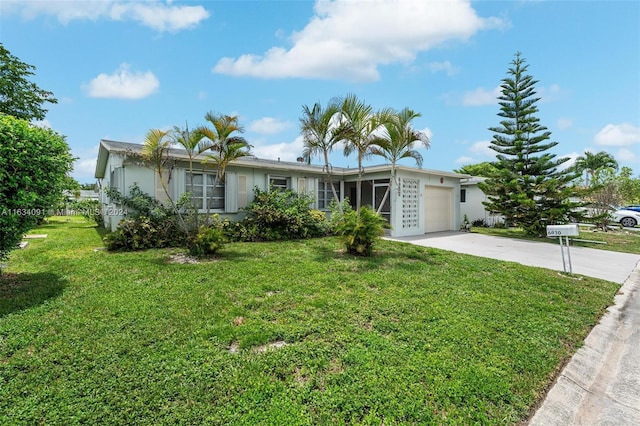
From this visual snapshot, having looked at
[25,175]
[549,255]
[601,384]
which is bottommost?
[601,384]

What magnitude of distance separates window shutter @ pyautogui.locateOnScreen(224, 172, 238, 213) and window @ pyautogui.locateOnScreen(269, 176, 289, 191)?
150cm

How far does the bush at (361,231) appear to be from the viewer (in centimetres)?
807

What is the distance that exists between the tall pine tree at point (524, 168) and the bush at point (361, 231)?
9714mm

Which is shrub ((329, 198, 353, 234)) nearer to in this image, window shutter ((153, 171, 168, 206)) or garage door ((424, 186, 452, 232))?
garage door ((424, 186, 452, 232))

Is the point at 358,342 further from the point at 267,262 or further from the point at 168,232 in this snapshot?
the point at 168,232

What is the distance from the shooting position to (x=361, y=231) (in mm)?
8070

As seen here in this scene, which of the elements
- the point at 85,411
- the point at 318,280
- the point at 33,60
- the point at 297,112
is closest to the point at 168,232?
Result: the point at 297,112

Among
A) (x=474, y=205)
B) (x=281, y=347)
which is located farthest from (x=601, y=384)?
(x=474, y=205)

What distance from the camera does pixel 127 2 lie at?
806cm

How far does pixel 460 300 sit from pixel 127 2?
424 inches

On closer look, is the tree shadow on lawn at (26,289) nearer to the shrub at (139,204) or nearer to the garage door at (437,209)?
the shrub at (139,204)

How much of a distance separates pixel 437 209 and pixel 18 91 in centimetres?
→ 2366

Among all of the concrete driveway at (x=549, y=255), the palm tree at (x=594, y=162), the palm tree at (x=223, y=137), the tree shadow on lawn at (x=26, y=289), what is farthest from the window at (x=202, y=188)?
the palm tree at (x=594, y=162)

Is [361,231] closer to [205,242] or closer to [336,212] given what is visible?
[336,212]
